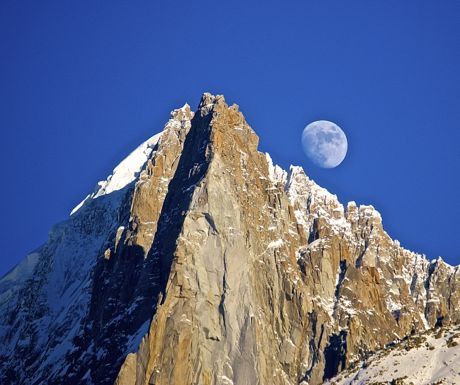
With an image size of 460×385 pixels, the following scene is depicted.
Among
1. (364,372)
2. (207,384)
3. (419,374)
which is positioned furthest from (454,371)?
(207,384)

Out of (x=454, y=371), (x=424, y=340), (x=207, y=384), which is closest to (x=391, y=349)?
(x=424, y=340)

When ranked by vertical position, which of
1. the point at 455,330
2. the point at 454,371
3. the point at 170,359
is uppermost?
the point at 170,359

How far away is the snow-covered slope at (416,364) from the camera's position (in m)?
139

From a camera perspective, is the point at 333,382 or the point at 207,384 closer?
the point at 333,382

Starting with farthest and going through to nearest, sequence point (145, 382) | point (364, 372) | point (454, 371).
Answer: point (145, 382), point (364, 372), point (454, 371)

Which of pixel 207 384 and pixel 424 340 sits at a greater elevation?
pixel 207 384

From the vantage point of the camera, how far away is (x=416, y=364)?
143m

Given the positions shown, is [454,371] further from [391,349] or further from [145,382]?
[145,382]

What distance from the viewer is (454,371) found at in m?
138

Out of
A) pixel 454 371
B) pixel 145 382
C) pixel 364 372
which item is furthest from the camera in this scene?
pixel 145 382

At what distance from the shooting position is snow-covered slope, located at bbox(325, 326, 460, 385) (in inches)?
5482

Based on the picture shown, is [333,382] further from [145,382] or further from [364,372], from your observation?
[145,382]

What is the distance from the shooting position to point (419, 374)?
140 meters

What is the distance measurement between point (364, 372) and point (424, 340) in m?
7.56
